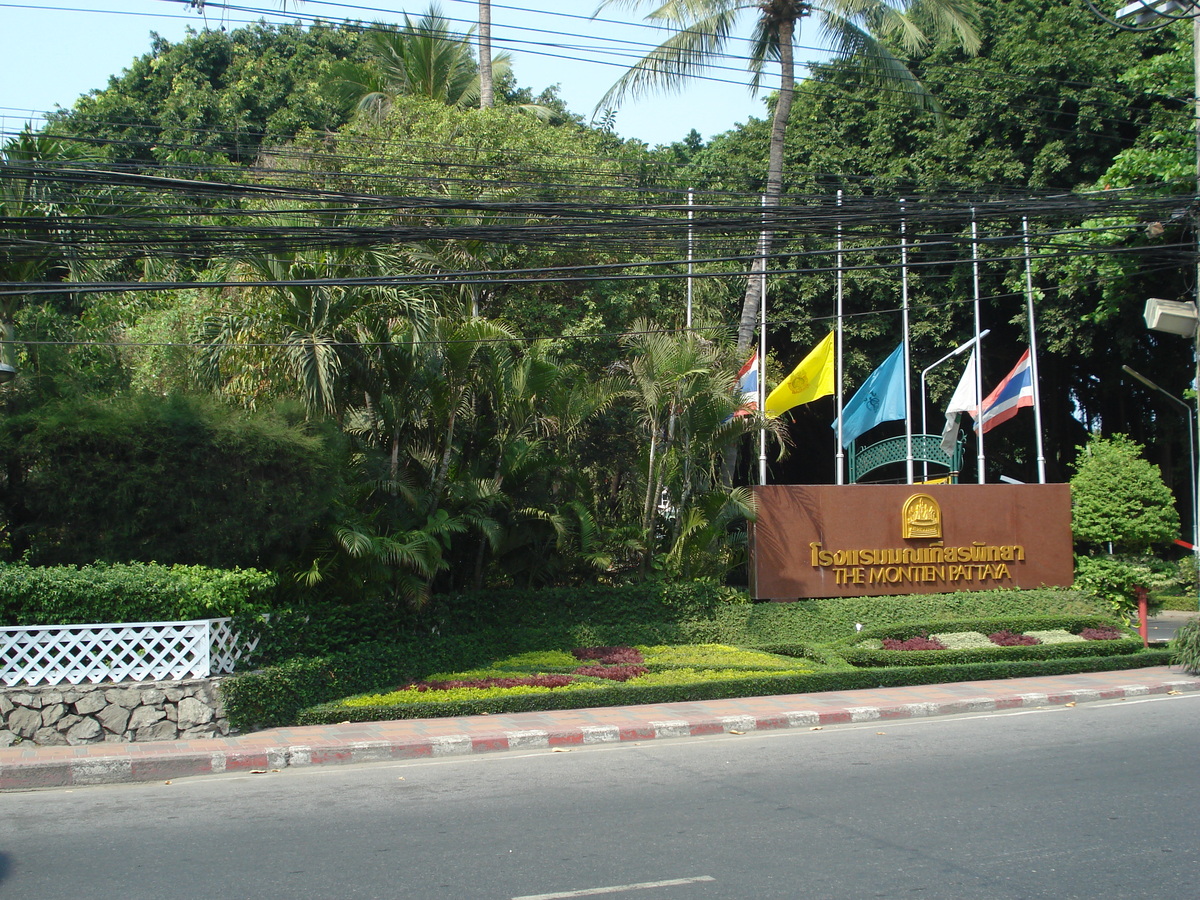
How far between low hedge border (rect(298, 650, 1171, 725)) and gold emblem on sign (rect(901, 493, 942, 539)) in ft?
15.8

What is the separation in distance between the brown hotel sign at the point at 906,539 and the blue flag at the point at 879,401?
67.1 inches

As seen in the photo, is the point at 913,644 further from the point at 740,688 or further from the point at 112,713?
the point at 112,713

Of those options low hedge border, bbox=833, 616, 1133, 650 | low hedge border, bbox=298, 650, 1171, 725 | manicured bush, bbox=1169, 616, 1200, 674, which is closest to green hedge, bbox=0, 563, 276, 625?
low hedge border, bbox=298, 650, 1171, 725

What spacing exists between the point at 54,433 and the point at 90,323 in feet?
27.9

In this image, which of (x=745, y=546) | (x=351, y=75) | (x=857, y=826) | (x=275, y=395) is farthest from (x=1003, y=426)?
(x=857, y=826)

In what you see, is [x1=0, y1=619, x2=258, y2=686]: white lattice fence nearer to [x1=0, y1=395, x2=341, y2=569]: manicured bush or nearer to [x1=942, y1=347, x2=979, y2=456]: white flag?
[x1=0, y1=395, x2=341, y2=569]: manicured bush

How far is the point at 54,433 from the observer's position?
11.5 metres

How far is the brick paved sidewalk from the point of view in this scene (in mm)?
9445

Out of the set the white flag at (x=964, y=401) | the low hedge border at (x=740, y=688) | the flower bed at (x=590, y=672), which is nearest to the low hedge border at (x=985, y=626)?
the low hedge border at (x=740, y=688)

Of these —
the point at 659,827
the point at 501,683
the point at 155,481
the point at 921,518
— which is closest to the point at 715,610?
the point at 921,518

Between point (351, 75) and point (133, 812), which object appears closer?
point (133, 812)

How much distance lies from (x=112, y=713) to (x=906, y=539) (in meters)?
14.6

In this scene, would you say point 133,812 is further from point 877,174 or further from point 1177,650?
point 877,174

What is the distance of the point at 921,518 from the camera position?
20.3m
